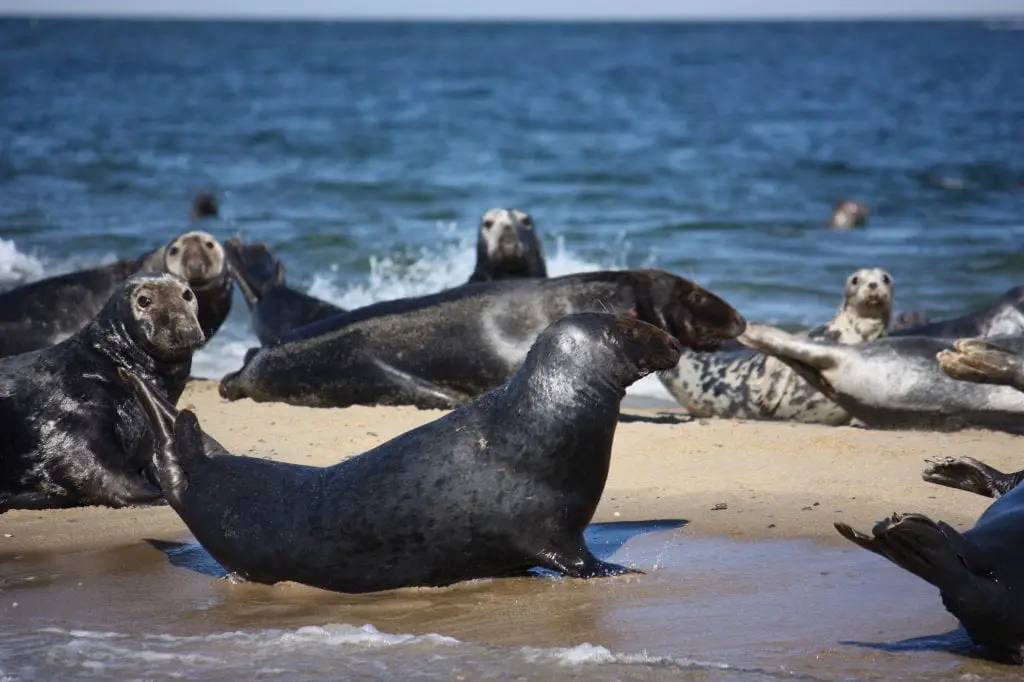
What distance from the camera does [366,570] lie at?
17.3 feet

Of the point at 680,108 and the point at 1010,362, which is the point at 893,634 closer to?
the point at 1010,362

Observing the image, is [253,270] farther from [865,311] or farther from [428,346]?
[865,311]

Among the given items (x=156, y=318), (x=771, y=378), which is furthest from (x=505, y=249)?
(x=156, y=318)

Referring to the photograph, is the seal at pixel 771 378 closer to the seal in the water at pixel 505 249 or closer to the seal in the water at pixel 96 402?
the seal in the water at pixel 505 249

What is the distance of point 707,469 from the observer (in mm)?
7117

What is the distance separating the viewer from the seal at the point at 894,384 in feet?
27.8

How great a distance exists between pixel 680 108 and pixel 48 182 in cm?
2123

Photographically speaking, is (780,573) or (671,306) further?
(671,306)

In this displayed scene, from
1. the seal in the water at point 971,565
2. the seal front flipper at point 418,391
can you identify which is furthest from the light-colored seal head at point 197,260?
the seal in the water at point 971,565

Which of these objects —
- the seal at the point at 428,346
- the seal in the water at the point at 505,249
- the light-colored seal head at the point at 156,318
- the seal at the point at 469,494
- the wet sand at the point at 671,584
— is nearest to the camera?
the wet sand at the point at 671,584

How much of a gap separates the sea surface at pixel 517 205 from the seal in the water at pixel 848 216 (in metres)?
0.28

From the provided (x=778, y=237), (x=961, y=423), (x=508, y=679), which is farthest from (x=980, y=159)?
(x=508, y=679)

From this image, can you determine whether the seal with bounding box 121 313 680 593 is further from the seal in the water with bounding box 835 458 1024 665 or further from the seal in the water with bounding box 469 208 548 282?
the seal in the water with bounding box 469 208 548 282

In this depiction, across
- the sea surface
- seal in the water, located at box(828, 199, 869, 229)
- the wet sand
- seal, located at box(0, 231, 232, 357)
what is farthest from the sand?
seal in the water, located at box(828, 199, 869, 229)
